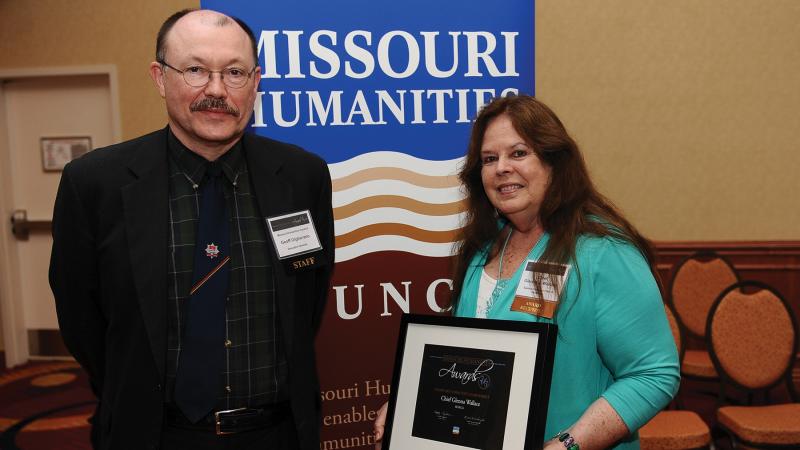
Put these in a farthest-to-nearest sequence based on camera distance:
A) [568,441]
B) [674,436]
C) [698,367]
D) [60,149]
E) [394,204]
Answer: [60,149] → [698,367] → [674,436] → [394,204] → [568,441]

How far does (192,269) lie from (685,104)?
4760 millimetres

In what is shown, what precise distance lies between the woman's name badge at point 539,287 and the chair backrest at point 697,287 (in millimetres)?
3462

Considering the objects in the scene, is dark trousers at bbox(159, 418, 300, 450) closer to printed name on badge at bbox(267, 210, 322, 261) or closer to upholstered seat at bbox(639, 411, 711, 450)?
printed name on badge at bbox(267, 210, 322, 261)

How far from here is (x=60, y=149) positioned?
6.33 metres

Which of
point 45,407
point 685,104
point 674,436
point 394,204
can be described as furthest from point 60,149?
point 674,436

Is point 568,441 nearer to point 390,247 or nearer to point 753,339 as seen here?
point 390,247

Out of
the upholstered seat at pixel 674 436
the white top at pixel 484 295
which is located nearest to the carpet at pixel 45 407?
the upholstered seat at pixel 674 436

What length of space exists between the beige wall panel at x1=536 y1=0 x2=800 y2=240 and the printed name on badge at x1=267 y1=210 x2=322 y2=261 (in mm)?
3887

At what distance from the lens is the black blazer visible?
1673 mm

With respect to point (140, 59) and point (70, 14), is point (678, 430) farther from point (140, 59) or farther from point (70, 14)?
point (70, 14)

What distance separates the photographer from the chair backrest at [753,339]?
3717 mm

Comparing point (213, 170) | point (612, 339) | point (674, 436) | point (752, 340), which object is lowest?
point (674, 436)

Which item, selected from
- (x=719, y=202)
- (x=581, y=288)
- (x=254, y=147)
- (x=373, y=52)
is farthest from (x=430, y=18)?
(x=719, y=202)

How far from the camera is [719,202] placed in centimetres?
544
